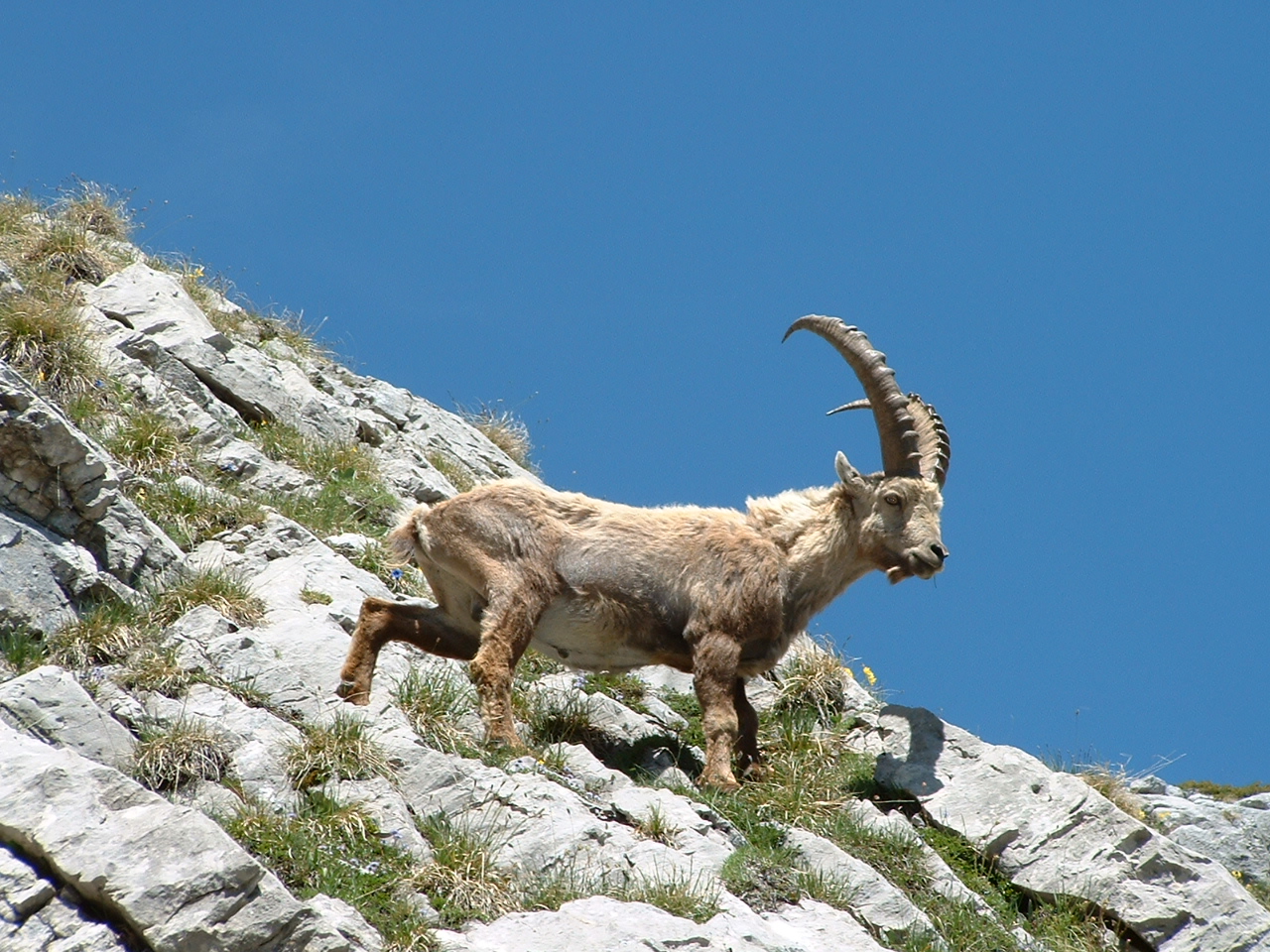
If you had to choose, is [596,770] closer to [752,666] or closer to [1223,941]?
[752,666]

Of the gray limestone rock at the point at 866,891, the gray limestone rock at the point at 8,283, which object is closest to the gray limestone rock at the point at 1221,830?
the gray limestone rock at the point at 866,891

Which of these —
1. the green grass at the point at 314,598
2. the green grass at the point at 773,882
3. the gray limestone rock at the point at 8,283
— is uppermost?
the gray limestone rock at the point at 8,283

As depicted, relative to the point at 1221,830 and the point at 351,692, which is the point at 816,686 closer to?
the point at 351,692

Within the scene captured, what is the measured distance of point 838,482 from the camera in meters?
11.8

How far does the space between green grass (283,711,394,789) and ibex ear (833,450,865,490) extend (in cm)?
454

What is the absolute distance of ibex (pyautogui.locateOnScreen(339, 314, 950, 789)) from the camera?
10148mm

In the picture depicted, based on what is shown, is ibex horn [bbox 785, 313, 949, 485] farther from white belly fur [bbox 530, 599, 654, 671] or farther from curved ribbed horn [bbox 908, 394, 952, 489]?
white belly fur [bbox 530, 599, 654, 671]

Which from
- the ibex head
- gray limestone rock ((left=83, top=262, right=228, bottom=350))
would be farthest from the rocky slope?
gray limestone rock ((left=83, top=262, right=228, bottom=350))

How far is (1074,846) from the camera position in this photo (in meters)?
9.86

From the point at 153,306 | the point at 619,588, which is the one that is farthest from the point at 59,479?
the point at 153,306

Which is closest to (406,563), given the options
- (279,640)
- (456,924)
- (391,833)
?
(279,640)

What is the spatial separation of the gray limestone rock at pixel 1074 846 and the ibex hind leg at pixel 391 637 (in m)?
3.43

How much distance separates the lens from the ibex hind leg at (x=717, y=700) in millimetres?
10047

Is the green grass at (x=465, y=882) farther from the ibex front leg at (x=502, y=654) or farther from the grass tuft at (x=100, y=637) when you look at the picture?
the grass tuft at (x=100, y=637)
